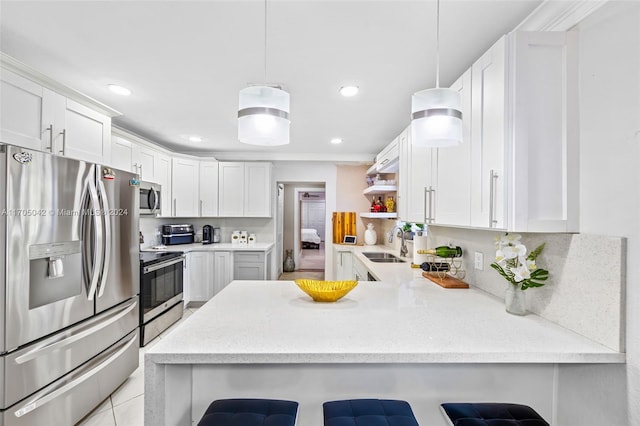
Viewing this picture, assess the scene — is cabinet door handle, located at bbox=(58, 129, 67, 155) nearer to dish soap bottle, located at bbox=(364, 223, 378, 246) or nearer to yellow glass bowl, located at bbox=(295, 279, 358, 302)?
yellow glass bowl, located at bbox=(295, 279, 358, 302)

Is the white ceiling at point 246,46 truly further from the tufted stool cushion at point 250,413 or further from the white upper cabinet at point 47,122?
the tufted stool cushion at point 250,413

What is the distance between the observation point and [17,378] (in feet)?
4.80

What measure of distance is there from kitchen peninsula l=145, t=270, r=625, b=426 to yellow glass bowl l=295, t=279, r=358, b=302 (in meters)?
0.05

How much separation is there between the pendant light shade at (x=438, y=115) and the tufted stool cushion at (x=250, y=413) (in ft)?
4.12

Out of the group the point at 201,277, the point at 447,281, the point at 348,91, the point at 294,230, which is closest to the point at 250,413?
the point at 447,281

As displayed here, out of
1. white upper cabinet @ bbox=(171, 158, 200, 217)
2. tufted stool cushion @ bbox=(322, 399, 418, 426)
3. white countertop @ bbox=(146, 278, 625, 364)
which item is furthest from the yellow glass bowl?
white upper cabinet @ bbox=(171, 158, 200, 217)

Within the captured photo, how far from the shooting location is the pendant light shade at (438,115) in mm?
1222

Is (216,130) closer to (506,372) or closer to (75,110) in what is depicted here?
(75,110)

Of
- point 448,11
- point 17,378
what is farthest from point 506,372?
point 17,378

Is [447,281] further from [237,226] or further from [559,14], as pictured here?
[237,226]

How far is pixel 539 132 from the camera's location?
1213 mm

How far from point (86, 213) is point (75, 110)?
79 centimetres

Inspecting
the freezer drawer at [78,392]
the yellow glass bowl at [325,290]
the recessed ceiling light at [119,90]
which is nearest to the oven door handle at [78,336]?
the freezer drawer at [78,392]

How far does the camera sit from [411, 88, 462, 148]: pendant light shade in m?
1.22
